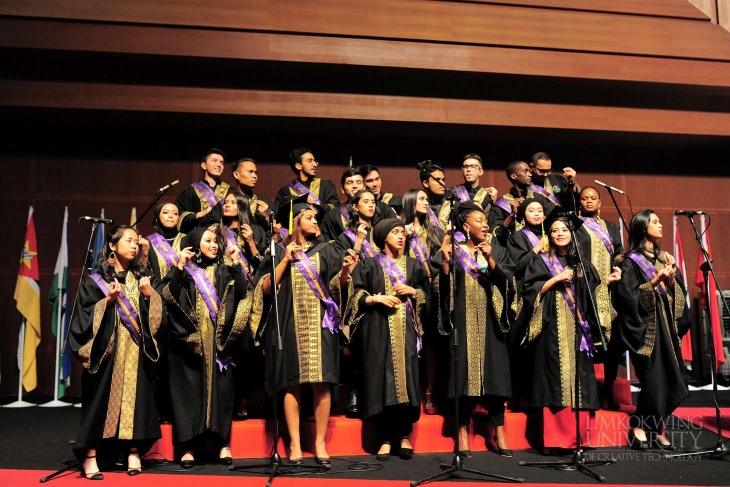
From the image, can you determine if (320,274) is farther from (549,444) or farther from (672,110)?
(672,110)

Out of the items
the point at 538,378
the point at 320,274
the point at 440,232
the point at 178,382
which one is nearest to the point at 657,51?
the point at 440,232

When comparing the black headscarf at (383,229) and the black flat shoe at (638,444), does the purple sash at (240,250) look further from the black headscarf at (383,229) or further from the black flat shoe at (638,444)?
the black flat shoe at (638,444)

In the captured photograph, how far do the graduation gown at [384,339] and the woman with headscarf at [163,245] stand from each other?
1.51m

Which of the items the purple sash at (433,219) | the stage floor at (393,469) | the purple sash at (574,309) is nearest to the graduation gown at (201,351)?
the stage floor at (393,469)

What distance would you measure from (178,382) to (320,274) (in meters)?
1.17

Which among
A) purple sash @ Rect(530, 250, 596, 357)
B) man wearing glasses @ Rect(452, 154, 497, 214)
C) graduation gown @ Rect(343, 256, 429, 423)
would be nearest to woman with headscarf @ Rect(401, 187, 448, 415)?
graduation gown @ Rect(343, 256, 429, 423)

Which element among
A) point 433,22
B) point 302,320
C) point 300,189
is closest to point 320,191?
point 300,189

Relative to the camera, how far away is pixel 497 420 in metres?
4.94

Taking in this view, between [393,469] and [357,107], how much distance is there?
423 cm

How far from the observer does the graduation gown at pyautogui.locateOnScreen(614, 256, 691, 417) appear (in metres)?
5.04

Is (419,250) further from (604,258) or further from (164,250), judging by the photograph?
(164,250)

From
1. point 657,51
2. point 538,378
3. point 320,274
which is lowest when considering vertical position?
point 538,378

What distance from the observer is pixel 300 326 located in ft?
15.3

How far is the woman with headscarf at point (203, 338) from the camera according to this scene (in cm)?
462
